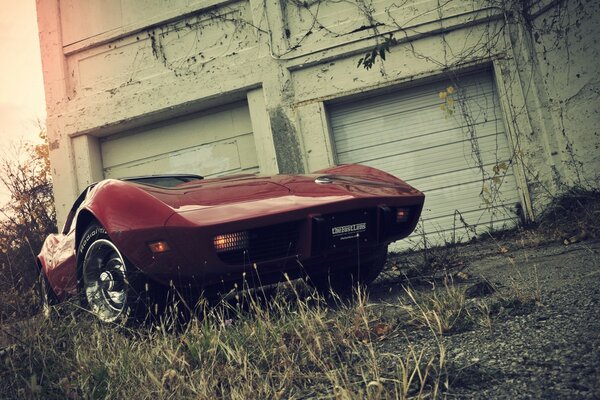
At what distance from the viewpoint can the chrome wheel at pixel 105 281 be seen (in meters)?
2.58

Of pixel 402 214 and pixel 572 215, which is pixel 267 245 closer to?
pixel 402 214

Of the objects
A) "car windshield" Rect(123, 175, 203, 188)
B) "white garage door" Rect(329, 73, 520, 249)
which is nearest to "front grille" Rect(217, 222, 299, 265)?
"car windshield" Rect(123, 175, 203, 188)

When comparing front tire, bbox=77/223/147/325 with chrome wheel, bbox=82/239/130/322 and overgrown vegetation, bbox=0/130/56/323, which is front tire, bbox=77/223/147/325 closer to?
chrome wheel, bbox=82/239/130/322

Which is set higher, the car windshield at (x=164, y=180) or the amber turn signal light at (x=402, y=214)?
the car windshield at (x=164, y=180)

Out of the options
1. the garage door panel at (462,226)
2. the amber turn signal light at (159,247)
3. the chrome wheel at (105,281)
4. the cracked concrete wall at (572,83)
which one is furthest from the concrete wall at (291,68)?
the amber turn signal light at (159,247)

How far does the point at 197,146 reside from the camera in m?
7.54

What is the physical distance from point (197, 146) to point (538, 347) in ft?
21.5

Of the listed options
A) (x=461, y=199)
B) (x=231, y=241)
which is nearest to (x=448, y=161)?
(x=461, y=199)

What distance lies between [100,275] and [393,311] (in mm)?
1527

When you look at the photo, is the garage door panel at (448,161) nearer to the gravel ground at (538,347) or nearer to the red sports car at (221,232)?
the red sports car at (221,232)

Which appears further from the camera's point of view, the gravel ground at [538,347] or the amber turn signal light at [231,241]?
the amber turn signal light at [231,241]

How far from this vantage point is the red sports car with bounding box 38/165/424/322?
2.30 m

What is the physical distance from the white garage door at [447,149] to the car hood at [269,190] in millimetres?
3712

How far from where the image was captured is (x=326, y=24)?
698 centimetres
